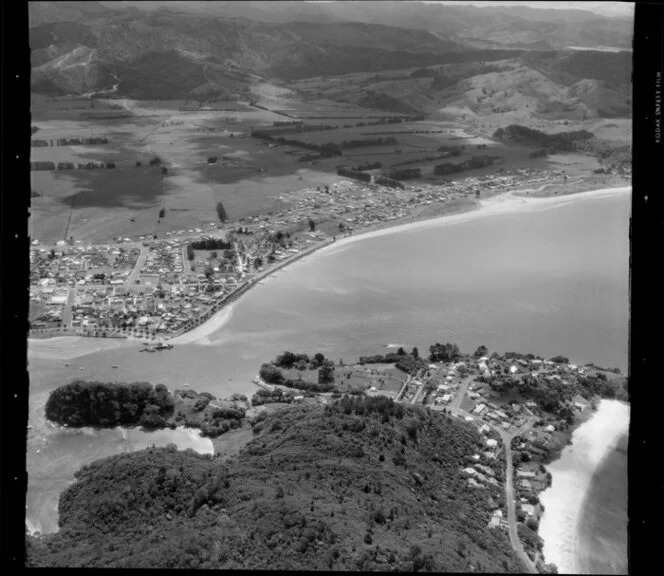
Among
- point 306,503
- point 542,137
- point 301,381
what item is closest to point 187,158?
point 542,137

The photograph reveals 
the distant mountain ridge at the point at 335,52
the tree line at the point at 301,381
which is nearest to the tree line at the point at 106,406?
the tree line at the point at 301,381

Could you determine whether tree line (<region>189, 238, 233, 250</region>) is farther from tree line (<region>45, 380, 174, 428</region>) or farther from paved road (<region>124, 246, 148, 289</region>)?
tree line (<region>45, 380, 174, 428</region>)

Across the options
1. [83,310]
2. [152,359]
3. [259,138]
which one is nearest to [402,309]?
[152,359]

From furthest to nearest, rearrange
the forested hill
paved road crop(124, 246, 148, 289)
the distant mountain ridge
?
the distant mountain ridge → paved road crop(124, 246, 148, 289) → the forested hill

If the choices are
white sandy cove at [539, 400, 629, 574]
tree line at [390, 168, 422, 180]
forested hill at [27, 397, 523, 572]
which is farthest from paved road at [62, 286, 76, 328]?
tree line at [390, 168, 422, 180]

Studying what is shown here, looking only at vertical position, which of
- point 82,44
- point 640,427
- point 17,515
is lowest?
point 17,515

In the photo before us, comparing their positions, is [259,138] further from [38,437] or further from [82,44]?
[38,437]

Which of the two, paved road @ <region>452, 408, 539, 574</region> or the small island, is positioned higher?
the small island
